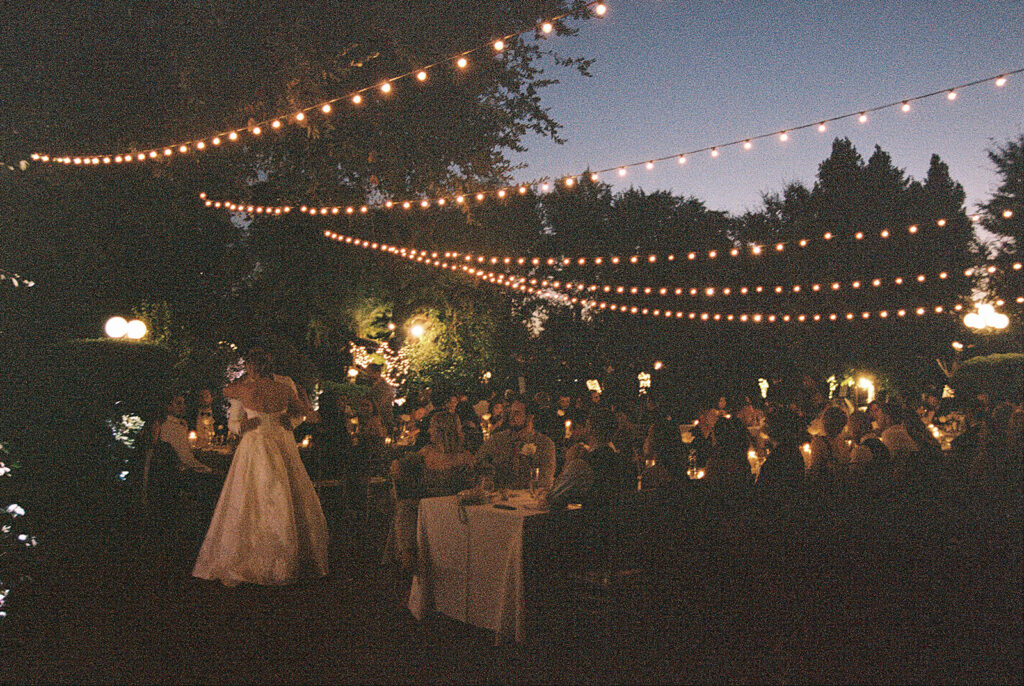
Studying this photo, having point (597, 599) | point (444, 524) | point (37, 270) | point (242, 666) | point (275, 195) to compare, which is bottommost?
point (242, 666)

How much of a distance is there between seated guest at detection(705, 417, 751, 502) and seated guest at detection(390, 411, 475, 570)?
165 centimetres

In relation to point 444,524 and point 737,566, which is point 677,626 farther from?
point 444,524

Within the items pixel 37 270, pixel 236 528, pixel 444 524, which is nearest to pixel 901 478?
pixel 444 524

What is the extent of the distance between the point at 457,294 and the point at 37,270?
7.71 m

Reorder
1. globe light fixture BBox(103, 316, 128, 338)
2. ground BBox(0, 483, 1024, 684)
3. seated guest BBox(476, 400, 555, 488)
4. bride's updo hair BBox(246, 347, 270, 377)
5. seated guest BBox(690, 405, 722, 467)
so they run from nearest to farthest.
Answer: ground BBox(0, 483, 1024, 684) → seated guest BBox(476, 400, 555, 488) → bride's updo hair BBox(246, 347, 270, 377) → seated guest BBox(690, 405, 722, 467) → globe light fixture BBox(103, 316, 128, 338)

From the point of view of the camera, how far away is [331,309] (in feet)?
49.0

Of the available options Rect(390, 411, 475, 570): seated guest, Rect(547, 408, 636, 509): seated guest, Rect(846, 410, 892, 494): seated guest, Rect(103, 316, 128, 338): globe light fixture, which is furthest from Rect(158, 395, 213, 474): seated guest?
Rect(846, 410, 892, 494): seated guest

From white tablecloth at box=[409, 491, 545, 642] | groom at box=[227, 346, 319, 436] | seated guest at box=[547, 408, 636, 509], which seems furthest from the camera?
groom at box=[227, 346, 319, 436]

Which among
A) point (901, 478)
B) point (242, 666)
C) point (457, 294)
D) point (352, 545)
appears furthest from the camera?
point (457, 294)

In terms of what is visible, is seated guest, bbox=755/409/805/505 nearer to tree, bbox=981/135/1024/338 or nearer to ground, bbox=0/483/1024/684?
ground, bbox=0/483/1024/684

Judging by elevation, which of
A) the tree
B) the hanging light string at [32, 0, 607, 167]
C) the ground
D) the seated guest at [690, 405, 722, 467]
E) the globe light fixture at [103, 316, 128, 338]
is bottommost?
the ground

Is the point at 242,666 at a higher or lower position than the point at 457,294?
lower

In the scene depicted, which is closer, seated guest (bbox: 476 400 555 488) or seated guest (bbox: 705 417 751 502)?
seated guest (bbox: 705 417 751 502)

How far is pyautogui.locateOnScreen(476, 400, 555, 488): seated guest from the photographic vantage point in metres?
5.18
